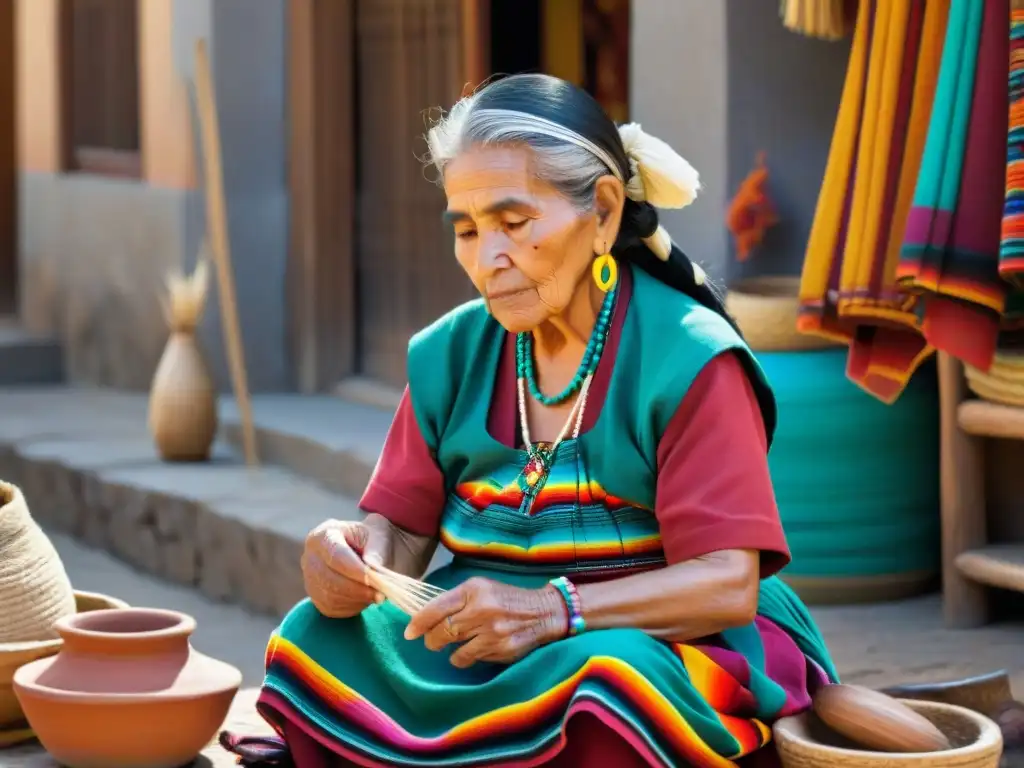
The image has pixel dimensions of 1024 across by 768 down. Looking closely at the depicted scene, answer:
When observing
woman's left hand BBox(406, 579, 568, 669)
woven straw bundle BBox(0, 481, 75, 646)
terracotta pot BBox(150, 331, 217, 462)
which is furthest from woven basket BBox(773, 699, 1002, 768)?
terracotta pot BBox(150, 331, 217, 462)

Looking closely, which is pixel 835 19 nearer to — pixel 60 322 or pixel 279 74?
pixel 279 74

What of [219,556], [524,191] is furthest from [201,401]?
[524,191]

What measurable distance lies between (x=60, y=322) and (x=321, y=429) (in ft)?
10.7

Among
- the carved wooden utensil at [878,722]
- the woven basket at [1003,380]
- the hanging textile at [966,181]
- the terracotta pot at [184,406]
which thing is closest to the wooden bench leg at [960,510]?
the woven basket at [1003,380]

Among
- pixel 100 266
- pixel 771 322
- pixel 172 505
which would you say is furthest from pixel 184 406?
pixel 771 322

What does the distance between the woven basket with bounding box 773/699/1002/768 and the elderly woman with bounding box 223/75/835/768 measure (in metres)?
0.05

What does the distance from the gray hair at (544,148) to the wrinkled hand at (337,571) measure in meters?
0.66

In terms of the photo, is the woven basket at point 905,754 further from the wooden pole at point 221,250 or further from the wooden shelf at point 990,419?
the wooden pole at point 221,250

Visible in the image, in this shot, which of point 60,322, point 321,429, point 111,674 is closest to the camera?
point 111,674

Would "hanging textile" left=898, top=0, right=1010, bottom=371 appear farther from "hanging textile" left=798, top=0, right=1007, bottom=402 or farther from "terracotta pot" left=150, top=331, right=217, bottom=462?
"terracotta pot" left=150, top=331, right=217, bottom=462

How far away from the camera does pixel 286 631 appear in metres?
3.19

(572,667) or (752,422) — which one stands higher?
(752,422)

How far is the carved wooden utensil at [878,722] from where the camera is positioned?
9.71ft

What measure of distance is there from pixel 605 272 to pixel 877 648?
5.78 ft
